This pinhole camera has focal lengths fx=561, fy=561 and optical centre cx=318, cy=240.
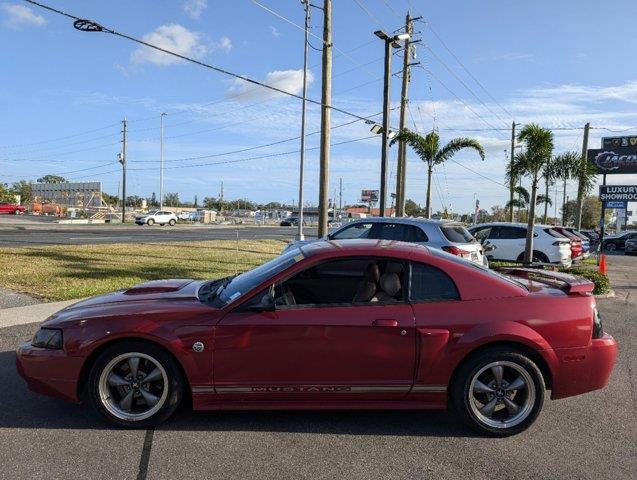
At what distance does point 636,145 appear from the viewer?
51094 mm

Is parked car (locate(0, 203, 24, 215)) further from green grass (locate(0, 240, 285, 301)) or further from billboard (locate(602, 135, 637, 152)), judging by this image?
billboard (locate(602, 135, 637, 152))

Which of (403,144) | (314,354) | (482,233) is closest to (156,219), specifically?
(403,144)

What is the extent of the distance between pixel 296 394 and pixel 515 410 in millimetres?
1680

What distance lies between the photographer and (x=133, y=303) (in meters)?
4.43

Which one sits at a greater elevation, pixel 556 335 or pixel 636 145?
pixel 636 145

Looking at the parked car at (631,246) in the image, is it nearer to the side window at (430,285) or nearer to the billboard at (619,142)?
the billboard at (619,142)

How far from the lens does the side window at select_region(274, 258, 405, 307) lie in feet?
14.3

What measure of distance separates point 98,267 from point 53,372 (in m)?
9.62

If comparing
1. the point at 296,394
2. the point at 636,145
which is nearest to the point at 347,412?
the point at 296,394

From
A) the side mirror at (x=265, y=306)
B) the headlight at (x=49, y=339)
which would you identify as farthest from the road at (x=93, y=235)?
the side mirror at (x=265, y=306)

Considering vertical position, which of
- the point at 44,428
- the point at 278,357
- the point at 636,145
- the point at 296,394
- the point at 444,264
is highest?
the point at 636,145

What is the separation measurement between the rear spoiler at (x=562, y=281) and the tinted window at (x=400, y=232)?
478 cm

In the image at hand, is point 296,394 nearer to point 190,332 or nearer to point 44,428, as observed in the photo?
point 190,332

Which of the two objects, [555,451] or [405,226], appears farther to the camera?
[405,226]
